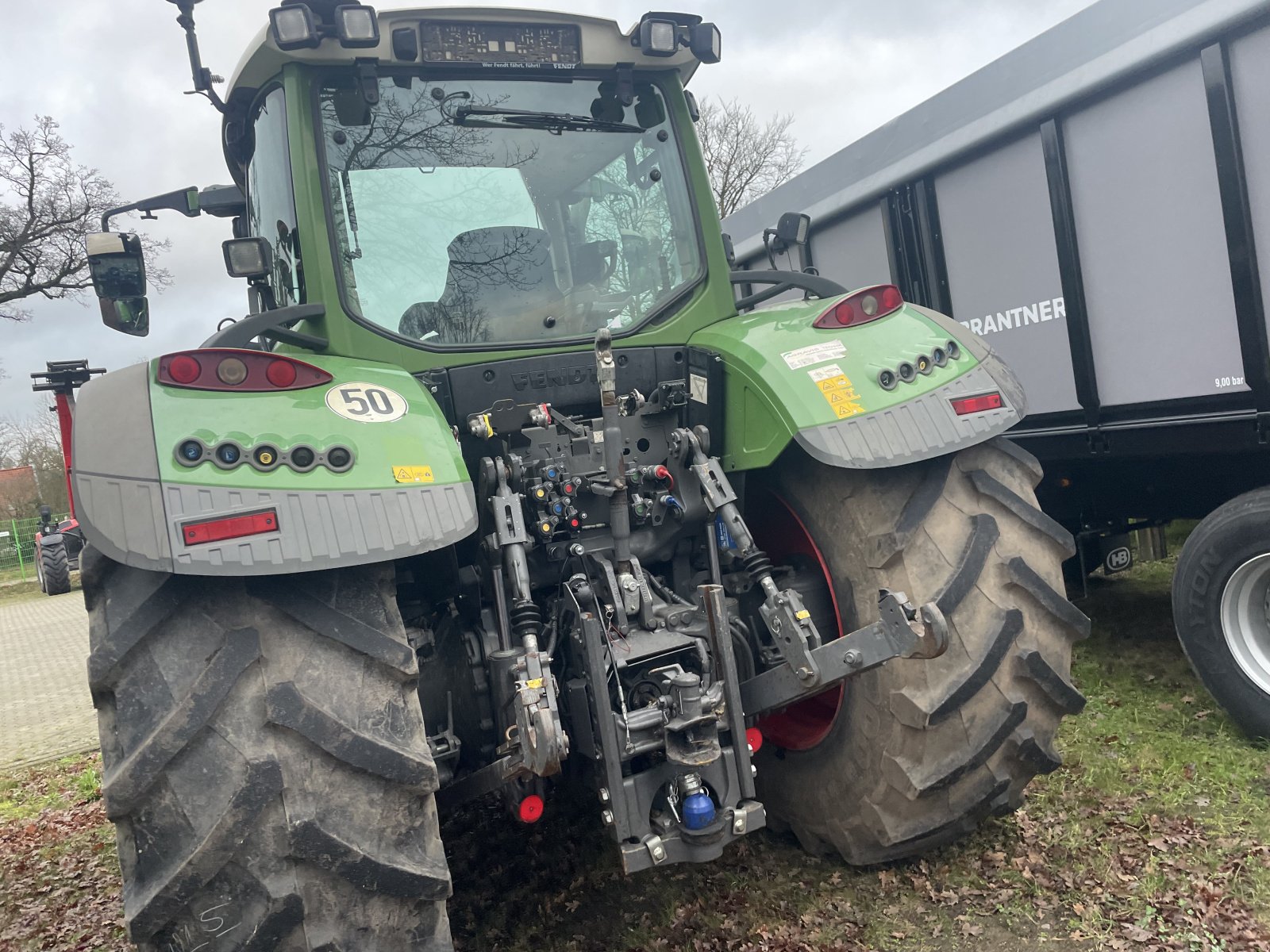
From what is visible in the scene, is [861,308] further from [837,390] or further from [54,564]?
[54,564]

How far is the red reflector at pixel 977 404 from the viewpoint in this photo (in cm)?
274

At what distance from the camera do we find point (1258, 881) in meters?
2.81

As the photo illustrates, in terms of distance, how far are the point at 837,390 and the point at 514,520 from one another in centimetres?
97

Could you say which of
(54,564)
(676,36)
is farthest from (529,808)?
(54,564)

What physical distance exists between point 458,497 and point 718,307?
1443mm

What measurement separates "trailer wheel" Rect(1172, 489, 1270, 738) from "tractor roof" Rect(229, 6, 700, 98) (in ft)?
8.85

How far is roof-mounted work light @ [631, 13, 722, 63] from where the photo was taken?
10.4 ft

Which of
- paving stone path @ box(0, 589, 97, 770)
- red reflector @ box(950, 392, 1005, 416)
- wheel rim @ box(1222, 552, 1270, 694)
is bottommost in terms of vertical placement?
paving stone path @ box(0, 589, 97, 770)

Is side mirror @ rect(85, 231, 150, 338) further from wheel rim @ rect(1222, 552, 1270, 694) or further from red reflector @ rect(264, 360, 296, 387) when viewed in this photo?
wheel rim @ rect(1222, 552, 1270, 694)

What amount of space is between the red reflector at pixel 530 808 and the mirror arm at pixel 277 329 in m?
1.43

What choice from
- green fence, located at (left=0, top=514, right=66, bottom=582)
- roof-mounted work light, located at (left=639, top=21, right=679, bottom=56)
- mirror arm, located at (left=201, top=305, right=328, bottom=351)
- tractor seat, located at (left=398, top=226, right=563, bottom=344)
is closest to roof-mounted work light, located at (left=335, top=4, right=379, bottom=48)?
tractor seat, located at (left=398, top=226, right=563, bottom=344)

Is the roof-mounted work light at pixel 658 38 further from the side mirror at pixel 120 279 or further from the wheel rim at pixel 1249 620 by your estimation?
the wheel rim at pixel 1249 620

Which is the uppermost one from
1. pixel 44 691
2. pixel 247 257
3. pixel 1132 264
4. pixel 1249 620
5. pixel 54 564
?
pixel 247 257

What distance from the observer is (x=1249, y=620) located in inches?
149
